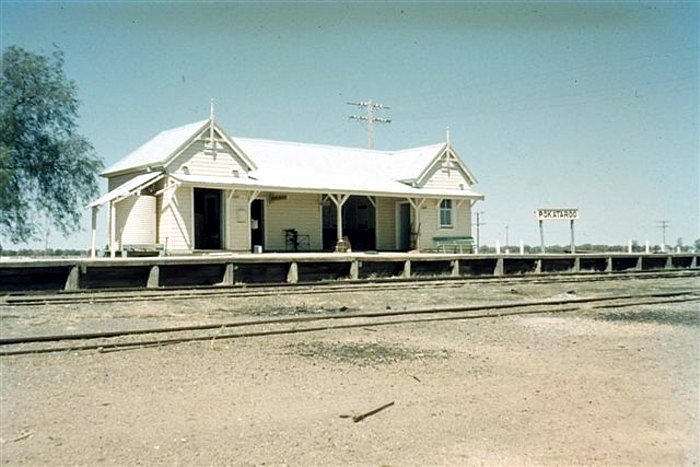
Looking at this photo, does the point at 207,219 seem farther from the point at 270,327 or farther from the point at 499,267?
the point at 270,327

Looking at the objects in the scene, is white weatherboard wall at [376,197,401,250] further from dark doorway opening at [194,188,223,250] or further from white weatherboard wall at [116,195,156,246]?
white weatherboard wall at [116,195,156,246]

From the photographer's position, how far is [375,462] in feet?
15.2

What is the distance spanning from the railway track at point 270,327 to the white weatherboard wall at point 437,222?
14.7 metres

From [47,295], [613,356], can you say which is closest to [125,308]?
[47,295]

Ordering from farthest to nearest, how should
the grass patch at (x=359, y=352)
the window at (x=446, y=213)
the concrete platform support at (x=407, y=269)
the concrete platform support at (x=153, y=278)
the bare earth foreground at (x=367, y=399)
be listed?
the window at (x=446, y=213) < the concrete platform support at (x=407, y=269) < the concrete platform support at (x=153, y=278) < the grass patch at (x=359, y=352) < the bare earth foreground at (x=367, y=399)

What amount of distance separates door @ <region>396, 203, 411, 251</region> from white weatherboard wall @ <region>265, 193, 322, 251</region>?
157 inches

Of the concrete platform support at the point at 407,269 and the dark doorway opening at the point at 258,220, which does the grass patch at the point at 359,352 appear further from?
the dark doorway opening at the point at 258,220

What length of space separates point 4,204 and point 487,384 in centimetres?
2428

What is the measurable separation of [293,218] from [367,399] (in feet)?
68.2

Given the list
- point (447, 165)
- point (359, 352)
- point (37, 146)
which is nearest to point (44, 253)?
point (37, 146)

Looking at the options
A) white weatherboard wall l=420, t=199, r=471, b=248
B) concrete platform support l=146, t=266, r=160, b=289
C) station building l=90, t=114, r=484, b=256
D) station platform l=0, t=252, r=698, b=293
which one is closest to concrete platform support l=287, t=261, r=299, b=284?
station platform l=0, t=252, r=698, b=293

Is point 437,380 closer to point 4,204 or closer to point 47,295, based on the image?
point 47,295

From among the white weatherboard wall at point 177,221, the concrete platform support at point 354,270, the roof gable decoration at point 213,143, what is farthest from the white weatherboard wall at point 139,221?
the concrete platform support at point 354,270

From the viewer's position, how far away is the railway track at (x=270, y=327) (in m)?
8.51
